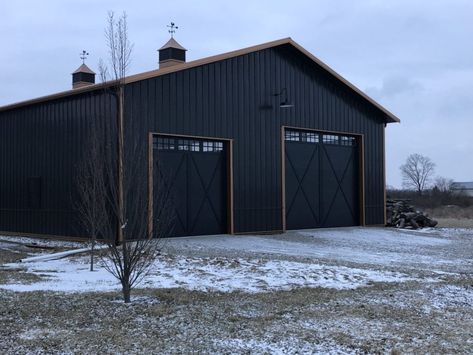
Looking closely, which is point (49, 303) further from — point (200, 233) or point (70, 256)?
point (200, 233)

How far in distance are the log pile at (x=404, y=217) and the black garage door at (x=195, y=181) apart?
966cm

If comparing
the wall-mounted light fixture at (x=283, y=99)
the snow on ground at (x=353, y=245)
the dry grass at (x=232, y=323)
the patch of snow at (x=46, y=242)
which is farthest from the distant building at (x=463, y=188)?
the dry grass at (x=232, y=323)

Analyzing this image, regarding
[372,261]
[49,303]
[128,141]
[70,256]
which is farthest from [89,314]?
[372,261]

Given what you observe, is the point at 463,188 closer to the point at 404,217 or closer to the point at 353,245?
the point at 404,217

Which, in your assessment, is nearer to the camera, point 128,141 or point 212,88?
point 128,141

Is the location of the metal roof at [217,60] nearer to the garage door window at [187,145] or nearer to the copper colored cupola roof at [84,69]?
the garage door window at [187,145]

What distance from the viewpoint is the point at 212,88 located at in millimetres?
19031

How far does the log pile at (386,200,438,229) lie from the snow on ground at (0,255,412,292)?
1454 centimetres

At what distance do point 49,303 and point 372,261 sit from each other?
8031mm

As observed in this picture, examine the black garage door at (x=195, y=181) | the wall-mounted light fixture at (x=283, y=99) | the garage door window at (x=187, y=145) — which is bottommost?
the black garage door at (x=195, y=181)

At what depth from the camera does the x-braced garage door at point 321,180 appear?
21.6 meters

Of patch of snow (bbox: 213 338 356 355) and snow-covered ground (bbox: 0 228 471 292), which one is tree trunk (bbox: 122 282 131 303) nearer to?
snow-covered ground (bbox: 0 228 471 292)

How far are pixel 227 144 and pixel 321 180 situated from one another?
4.97m

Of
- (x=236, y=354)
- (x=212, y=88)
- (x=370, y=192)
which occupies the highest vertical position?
(x=212, y=88)
